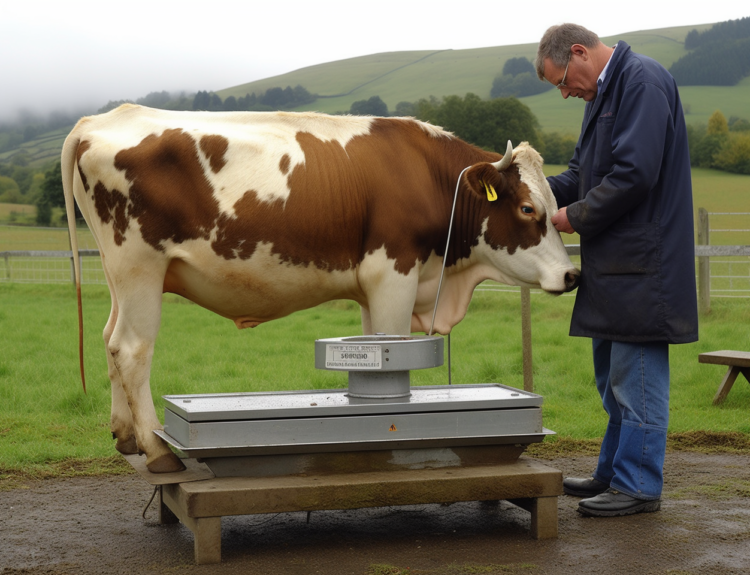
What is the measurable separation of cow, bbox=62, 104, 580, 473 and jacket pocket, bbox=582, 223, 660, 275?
0.95ft

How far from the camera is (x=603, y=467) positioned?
4512 mm

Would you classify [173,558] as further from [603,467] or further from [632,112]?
[632,112]

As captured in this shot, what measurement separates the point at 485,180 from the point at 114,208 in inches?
75.1

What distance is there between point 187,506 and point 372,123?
2.27 meters

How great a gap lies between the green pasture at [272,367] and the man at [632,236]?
6.04 feet

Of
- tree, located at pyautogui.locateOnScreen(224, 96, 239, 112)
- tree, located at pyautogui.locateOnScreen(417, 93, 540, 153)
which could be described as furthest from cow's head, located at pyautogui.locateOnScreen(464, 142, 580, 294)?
tree, located at pyautogui.locateOnScreen(224, 96, 239, 112)

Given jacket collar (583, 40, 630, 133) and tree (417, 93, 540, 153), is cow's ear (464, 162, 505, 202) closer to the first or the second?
jacket collar (583, 40, 630, 133)

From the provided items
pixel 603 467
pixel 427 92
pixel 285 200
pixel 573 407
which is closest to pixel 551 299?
pixel 573 407

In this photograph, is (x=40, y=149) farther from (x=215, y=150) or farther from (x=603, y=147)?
(x=603, y=147)

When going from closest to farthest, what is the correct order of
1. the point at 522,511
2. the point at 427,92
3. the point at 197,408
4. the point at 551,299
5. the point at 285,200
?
the point at 197,408
the point at 285,200
the point at 522,511
the point at 551,299
the point at 427,92

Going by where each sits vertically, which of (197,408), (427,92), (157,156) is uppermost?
(427,92)

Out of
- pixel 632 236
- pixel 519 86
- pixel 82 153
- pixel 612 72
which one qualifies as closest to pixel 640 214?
pixel 632 236

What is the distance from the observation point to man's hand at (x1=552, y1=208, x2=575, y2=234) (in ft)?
13.7

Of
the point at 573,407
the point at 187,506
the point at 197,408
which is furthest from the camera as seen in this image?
the point at 573,407
